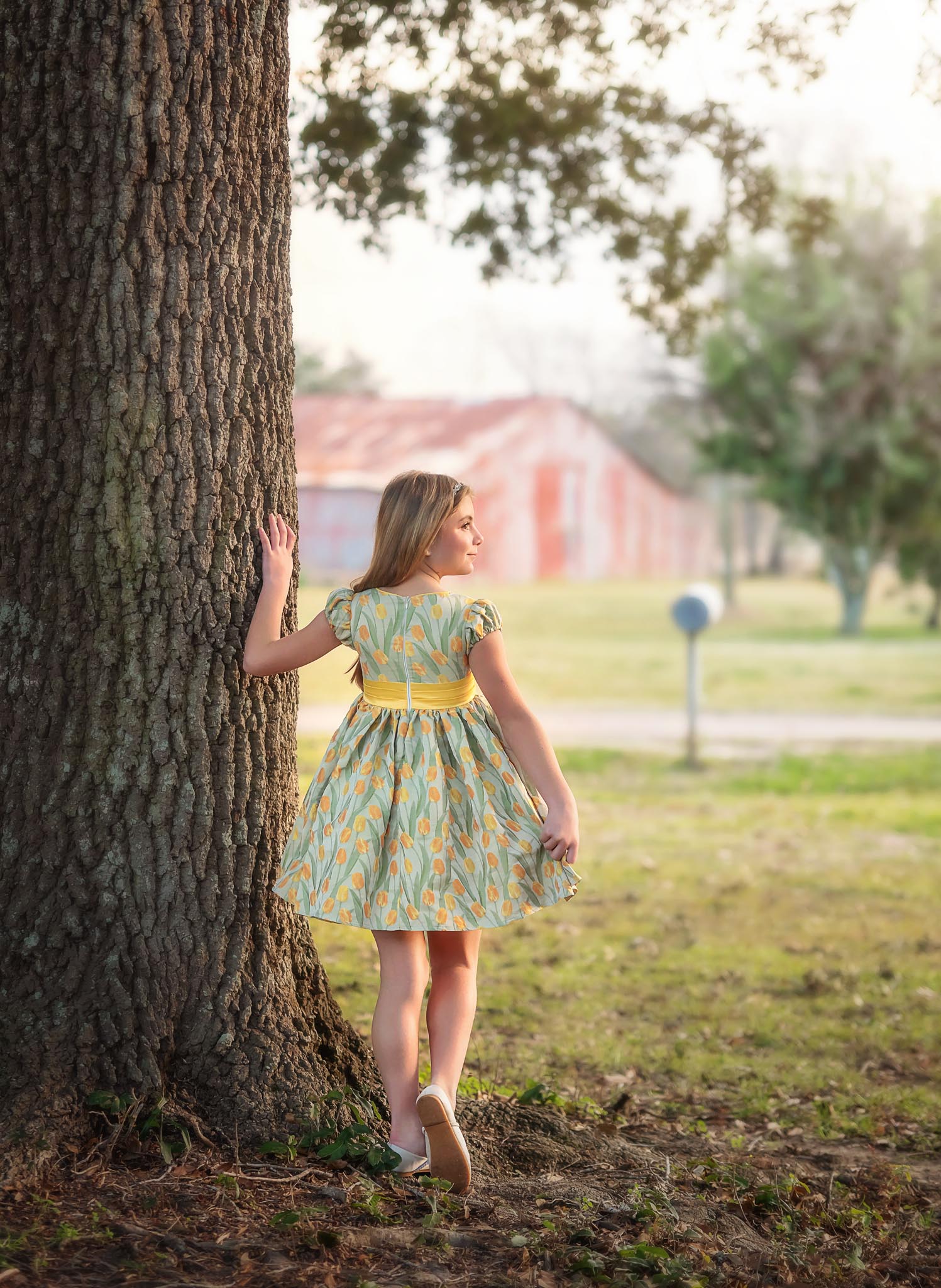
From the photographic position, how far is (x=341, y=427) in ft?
128

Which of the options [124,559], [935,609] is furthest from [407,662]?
[935,609]

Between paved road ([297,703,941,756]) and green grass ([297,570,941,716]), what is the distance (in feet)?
2.52

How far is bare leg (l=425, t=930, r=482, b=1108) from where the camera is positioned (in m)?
3.12

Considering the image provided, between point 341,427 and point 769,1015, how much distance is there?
114 ft

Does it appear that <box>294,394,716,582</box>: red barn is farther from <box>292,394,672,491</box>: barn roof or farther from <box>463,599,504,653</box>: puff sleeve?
<box>463,599,504,653</box>: puff sleeve

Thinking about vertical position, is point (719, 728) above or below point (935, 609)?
below

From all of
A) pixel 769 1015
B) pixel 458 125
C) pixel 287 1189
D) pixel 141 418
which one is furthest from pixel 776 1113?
pixel 458 125

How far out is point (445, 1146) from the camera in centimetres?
286

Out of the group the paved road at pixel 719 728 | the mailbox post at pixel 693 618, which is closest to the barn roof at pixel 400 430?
the paved road at pixel 719 728

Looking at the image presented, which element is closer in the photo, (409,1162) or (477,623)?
(409,1162)

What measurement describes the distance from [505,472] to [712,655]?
18639 millimetres

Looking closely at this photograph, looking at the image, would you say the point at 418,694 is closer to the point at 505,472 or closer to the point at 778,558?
the point at 505,472

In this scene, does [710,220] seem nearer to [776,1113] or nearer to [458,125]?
[458,125]

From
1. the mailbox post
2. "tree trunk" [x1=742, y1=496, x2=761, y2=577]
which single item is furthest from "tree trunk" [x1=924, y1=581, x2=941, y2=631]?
"tree trunk" [x1=742, y1=496, x2=761, y2=577]
